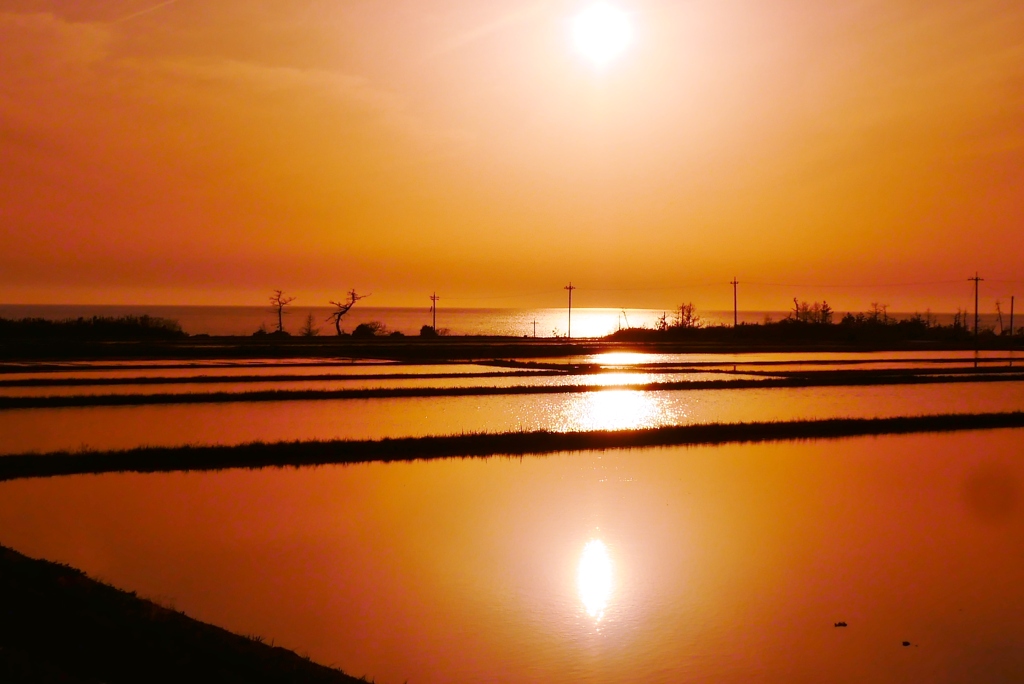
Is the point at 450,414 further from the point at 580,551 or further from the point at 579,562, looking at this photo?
the point at 579,562

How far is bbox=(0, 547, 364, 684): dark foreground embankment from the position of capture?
4168mm

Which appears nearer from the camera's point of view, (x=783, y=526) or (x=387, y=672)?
(x=387, y=672)

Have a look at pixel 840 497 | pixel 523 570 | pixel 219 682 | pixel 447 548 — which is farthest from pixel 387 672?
pixel 840 497

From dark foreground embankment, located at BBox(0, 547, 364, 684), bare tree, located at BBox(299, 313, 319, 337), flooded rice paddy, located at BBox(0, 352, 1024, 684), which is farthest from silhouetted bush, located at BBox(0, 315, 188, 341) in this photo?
dark foreground embankment, located at BBox(0, 547, 364, 684)

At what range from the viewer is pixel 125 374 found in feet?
71.5

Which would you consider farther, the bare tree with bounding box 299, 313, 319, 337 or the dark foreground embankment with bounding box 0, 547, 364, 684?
the bare tree with bounding box 299, 313, 319, 337

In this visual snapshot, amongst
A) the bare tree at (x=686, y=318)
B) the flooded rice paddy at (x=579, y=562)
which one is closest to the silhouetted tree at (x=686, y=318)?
the bare tree at (x=686, y=318)

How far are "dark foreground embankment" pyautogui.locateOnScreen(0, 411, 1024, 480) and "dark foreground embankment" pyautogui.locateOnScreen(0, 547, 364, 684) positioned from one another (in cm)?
520

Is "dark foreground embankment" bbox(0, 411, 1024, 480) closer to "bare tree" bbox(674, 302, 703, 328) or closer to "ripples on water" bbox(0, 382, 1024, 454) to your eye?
"ripples on water" bbox(0, 382, 1024, 454)

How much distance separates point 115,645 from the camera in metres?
4.55

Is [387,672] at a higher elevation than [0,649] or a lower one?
lower

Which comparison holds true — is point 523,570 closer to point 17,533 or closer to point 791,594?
point 791,594

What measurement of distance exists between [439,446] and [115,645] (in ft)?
23.5

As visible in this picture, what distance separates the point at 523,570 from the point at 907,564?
3.08 m
